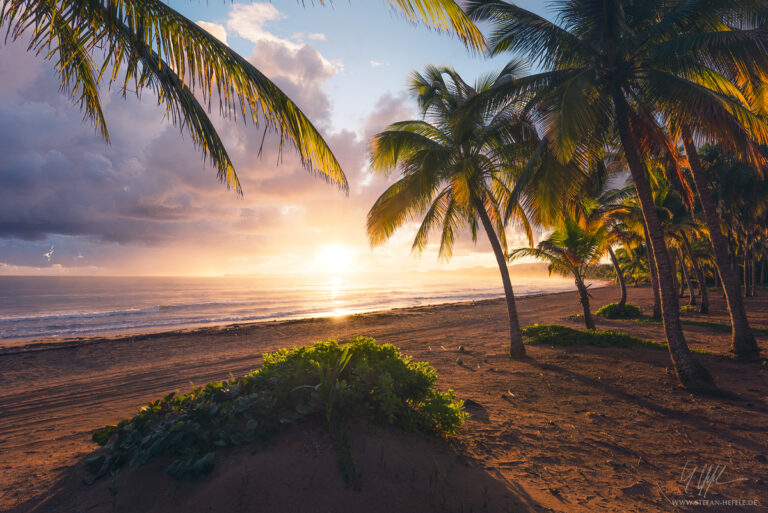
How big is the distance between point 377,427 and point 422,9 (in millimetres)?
3931

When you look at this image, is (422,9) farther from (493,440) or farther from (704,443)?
(704,443)

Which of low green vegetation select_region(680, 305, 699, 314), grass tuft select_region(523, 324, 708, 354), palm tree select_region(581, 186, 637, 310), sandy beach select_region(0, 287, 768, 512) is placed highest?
palm tree select_region(581, 186, 637, 310)

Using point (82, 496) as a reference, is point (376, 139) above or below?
above

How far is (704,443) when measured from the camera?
3.81m

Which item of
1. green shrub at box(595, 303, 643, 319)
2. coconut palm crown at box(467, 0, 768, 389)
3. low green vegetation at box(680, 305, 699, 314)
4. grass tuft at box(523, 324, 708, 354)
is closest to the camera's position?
coconut palm crown at box(467, 0, 768, 389)

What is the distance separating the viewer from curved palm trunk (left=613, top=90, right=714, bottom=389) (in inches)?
221

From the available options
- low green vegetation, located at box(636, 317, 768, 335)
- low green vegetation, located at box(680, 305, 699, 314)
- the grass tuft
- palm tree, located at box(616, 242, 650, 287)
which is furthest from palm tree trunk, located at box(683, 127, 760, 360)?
palm tree, located at box(616, 242, 650, 287)

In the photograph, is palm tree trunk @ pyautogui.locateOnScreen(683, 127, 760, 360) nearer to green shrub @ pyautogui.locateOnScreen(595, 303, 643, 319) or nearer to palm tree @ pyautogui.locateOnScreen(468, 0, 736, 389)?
palm tree @ pyautogui.locateOnScreen(468, 0, 736, 389)

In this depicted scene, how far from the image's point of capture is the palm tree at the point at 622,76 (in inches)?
214

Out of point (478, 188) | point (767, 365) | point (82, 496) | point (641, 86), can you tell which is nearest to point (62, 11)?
point (82, 496)

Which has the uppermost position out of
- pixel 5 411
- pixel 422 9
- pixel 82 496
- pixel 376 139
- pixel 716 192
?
pixel 716 192

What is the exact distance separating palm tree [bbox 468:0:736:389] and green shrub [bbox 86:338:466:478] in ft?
15.9

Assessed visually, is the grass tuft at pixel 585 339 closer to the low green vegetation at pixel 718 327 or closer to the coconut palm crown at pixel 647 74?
the coconut palm crown at pixel 647 74
